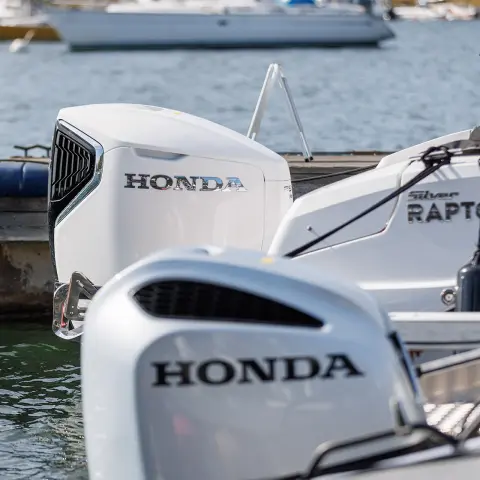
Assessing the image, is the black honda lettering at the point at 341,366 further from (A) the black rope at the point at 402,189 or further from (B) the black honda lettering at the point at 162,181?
(B) the black honda lettering at the point at 162,181

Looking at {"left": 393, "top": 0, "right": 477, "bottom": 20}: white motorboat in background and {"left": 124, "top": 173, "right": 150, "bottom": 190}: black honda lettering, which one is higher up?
{"left": 124, "top": 173, "right": 150, "bottom": 190}: black honda lettering

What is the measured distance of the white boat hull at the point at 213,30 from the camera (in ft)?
182

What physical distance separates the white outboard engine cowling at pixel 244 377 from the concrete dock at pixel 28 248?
4.56 meters

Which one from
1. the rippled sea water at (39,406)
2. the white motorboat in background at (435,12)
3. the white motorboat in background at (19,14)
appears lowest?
the white motorboat in background at (435,12)

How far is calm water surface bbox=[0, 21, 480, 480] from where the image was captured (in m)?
6.53

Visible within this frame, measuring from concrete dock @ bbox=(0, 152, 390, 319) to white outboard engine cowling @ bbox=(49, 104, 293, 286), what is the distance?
2.24 m

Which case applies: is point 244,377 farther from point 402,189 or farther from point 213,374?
point 402,189

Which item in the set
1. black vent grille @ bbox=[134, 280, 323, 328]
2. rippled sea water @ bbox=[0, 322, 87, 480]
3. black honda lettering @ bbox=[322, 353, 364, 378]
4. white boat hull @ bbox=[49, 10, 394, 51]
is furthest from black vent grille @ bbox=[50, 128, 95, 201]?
white boat hull @ bbox=[49, 10, 394, 51]

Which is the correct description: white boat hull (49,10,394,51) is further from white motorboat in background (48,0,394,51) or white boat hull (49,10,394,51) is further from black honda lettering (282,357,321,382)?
black honda lettering (282,357,321,382)

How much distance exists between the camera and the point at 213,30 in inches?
2227

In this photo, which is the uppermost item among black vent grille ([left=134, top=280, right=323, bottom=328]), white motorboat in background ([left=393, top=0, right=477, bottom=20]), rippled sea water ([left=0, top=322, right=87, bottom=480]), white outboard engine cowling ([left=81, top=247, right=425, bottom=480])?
black vent grille ([left=134, top=280, right=323, bottom=328])

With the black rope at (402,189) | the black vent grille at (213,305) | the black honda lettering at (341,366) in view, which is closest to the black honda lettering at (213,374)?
the black vent grille at (213,305)

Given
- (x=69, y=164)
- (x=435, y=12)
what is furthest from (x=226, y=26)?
(x=69, y=164)

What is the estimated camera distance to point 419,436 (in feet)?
10.9
